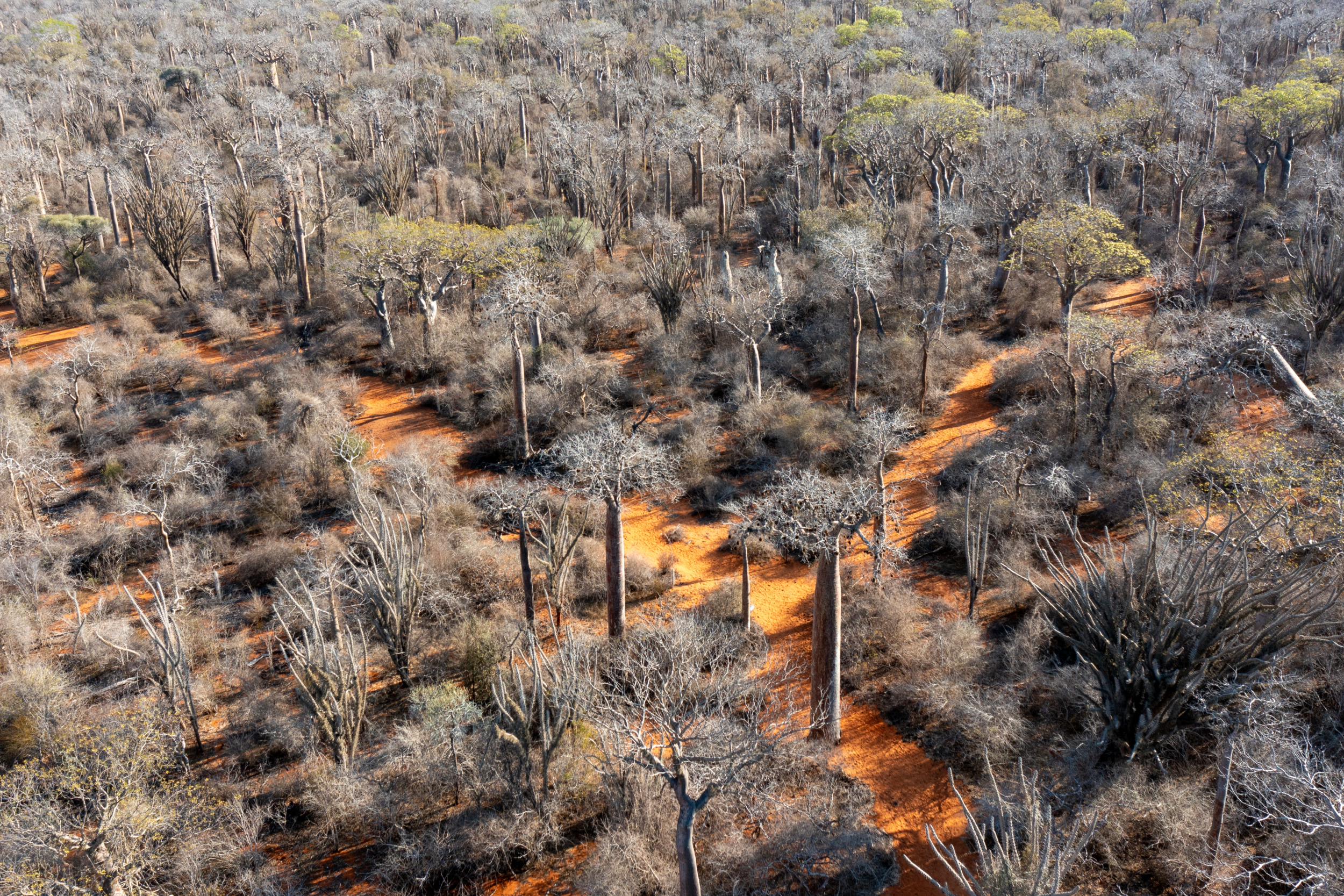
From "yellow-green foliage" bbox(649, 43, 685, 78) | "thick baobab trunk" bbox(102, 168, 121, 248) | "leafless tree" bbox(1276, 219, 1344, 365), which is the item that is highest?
"yellow-green foliage" bbox(649, 43, 685, 78)

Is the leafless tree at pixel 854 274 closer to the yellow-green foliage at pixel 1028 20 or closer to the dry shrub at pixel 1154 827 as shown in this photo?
the dry shrub at pixel 1154 827

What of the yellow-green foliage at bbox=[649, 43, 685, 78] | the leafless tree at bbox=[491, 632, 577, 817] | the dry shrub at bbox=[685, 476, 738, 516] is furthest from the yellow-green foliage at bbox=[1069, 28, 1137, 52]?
A: the leafless tree at bbox=[491, 632, 577, 817]

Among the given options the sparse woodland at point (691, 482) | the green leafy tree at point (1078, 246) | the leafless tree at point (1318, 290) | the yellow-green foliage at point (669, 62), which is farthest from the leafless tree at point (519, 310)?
the yellow-green foliage at point (669, 62)

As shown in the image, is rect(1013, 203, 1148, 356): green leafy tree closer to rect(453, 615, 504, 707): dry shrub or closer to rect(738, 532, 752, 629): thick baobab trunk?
rect(738, 532, 752, 629): thick baobab trunk

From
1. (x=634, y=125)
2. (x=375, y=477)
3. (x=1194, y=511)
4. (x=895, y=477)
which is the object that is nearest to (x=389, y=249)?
(x=375, y=477)

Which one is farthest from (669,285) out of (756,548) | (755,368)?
(756,548)

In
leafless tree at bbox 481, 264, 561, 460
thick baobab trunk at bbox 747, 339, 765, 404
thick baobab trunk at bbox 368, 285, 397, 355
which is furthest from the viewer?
thick baobab trunk at bbox 368, 285, 397, 355
